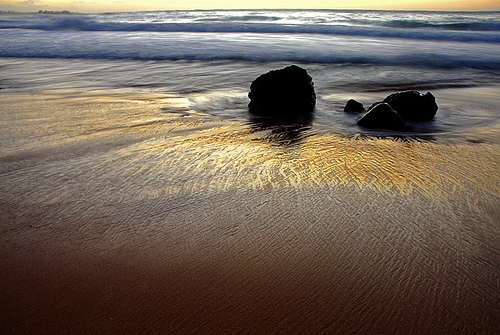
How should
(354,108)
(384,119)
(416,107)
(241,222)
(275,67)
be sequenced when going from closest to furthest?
(241,222) < (384,119) < (416,107) < (354,108) < (275,67)

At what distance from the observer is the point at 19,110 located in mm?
4531

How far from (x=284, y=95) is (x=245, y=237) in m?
3.40

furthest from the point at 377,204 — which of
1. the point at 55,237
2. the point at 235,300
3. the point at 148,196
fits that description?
the point at 55,237

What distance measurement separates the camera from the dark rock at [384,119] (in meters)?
4.14

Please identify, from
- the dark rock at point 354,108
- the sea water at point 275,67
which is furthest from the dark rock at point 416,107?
the dark rock at point 354,108

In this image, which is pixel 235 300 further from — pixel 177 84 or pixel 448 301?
pixel 177 84

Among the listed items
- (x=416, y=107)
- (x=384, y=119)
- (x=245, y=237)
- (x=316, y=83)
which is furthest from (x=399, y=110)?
(x=245, y=237)

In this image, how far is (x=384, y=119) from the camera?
4.16 m

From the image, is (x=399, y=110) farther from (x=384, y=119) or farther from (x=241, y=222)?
(x=241, y=222)

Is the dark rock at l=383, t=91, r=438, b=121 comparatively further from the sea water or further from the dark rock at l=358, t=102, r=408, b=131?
the dark rock at l=358, t=102, r=408, b=131

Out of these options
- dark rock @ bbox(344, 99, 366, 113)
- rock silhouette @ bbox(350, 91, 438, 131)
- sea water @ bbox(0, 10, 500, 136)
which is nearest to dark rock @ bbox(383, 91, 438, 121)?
rock silhouette @ bbox(350, 91, 438, 131)

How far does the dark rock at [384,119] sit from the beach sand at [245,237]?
2.20 ft

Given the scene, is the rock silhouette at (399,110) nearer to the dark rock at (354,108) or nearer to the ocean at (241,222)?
the dark rock at (354,108)

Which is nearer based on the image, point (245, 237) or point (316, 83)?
point (245, 237)
